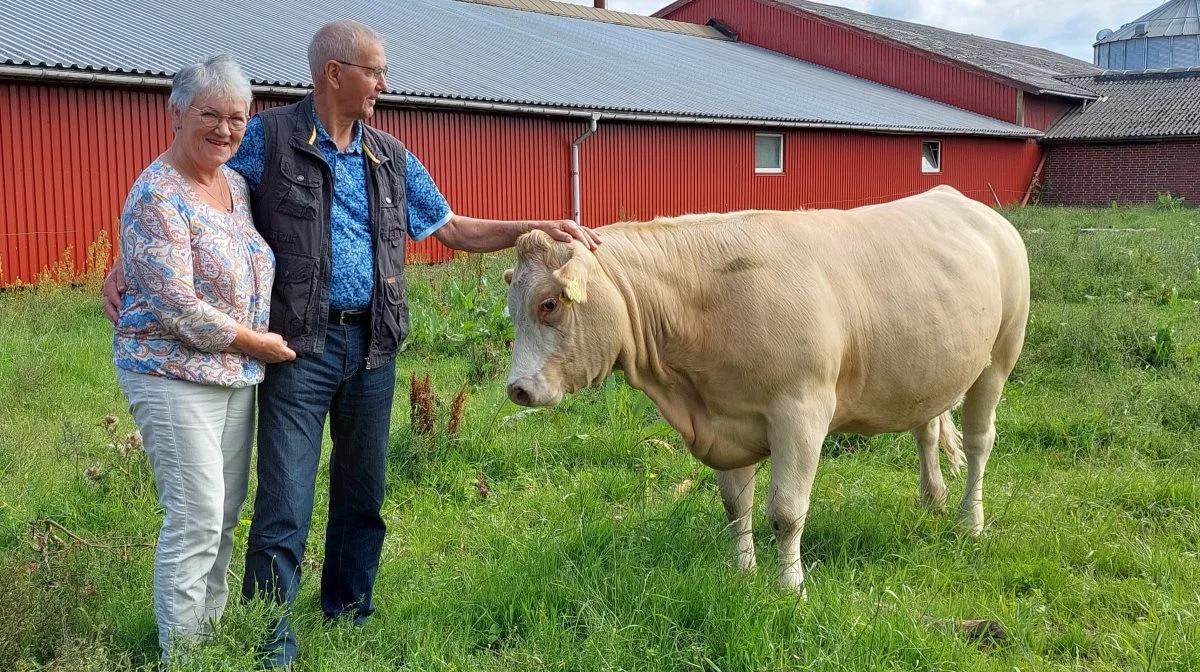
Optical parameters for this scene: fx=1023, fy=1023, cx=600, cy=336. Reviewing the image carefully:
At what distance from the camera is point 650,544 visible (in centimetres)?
425

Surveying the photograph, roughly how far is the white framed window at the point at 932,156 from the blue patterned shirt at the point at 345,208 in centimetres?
2666

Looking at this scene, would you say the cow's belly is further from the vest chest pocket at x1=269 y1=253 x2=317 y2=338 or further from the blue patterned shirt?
the vest chest pocket at x1=269 y1=253 x2=317 y2=338

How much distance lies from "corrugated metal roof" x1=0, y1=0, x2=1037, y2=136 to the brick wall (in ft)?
10.4

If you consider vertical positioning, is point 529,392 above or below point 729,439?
above

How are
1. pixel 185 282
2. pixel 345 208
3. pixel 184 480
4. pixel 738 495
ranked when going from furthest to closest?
pixel 738 495 → pixel 345 208 → pixel 184 480 → pixel 185 282

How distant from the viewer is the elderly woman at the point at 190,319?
10.0 ft

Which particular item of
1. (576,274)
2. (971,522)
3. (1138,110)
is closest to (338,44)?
(576,274)

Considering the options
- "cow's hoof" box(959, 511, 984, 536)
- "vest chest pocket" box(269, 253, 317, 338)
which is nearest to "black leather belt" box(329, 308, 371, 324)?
"vest chest pocket" box(269, 253, 317, 338)

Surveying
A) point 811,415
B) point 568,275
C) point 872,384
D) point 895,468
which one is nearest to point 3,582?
point 568,275

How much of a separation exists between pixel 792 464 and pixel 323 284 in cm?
197

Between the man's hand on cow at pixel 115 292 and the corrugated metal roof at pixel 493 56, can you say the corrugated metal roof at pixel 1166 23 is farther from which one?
the man's hand on cow at pixel 115 292

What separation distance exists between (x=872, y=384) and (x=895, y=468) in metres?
1.68

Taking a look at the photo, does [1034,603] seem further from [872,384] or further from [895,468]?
[895,468]

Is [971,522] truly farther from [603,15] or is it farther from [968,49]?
[968,49]
